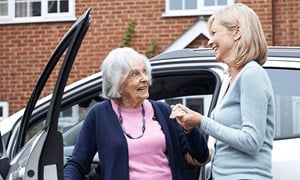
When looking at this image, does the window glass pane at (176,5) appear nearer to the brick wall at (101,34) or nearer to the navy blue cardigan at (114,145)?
the brick wall at (101,34)

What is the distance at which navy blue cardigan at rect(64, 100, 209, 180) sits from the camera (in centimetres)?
335

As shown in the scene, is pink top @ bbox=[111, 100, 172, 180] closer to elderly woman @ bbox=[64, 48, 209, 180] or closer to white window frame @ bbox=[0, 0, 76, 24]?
elderly woman @ bbox=[64, 48, 209, 180]

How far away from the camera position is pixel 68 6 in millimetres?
11250

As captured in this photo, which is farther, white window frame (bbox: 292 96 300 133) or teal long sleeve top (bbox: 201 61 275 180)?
white window frame (bbox: 292 96 300 133)

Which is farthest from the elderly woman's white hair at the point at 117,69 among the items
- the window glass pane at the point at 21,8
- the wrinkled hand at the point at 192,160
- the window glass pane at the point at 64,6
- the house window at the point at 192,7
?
the window glass pane at the point at 21,8

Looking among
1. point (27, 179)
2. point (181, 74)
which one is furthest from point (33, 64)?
point (27, 179)

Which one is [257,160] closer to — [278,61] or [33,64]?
[278,61]

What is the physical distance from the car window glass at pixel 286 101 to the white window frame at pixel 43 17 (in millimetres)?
7719

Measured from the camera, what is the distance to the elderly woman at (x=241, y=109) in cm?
293

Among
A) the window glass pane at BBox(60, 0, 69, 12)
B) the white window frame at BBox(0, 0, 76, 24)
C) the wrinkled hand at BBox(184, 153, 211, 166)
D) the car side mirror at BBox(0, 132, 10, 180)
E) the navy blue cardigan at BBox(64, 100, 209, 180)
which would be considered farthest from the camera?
the window glass pane at BBox(60, 0, 69, 12)

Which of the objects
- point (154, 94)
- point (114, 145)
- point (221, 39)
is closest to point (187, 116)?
point (221, 39)

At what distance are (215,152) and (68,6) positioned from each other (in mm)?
8415

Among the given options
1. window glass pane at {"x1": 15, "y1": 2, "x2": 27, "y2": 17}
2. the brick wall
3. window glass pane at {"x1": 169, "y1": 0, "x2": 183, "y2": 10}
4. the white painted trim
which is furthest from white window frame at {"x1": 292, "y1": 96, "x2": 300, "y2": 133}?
window glass pane at {"x1": 15, "y1": 2, "x2": 27, "y2": 17}

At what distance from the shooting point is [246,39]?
2.99 metres
